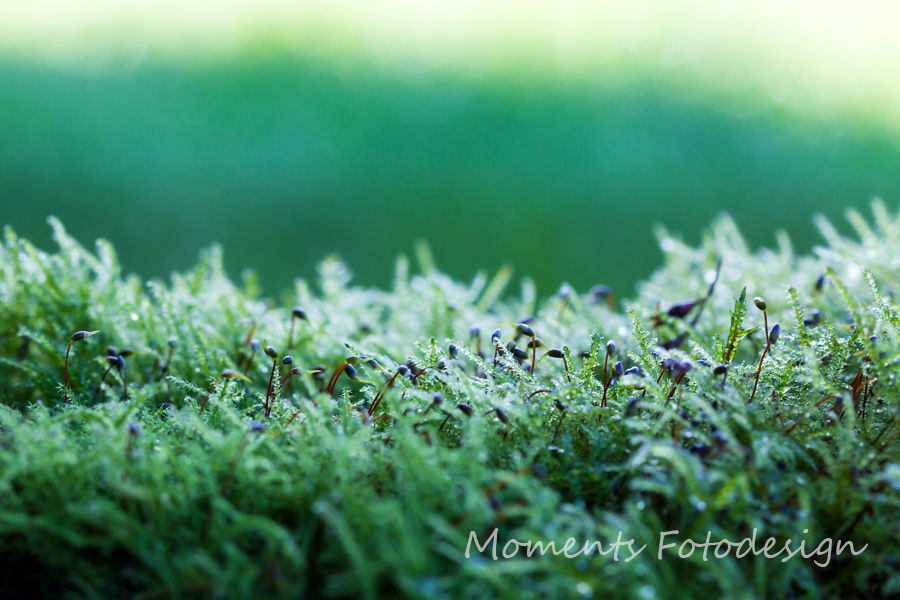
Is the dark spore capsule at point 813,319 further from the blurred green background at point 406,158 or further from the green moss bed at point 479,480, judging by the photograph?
the blurred green background at point 406,158

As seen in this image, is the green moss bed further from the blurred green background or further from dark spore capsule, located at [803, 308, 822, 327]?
the blurred green background

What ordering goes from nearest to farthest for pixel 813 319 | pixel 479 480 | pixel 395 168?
pixel 479 480, pixel 813 319, pixel 395 168

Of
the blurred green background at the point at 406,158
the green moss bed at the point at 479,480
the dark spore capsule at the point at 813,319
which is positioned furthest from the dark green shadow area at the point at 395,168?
the green moss bed at the point at 479,480

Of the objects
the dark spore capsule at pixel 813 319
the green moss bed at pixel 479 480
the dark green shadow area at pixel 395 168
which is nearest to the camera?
the green moss bed at pixel 479 480

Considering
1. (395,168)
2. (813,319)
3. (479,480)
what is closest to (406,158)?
(395,168)

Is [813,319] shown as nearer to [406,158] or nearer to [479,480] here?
[479,480]

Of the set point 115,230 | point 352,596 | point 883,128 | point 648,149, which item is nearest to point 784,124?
point 883,128

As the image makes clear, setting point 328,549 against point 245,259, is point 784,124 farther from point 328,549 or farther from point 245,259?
point 328,549

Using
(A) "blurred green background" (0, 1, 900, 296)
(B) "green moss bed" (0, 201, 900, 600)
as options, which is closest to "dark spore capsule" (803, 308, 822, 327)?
(B) "green moss bed" (0, 201, 900, 600)
